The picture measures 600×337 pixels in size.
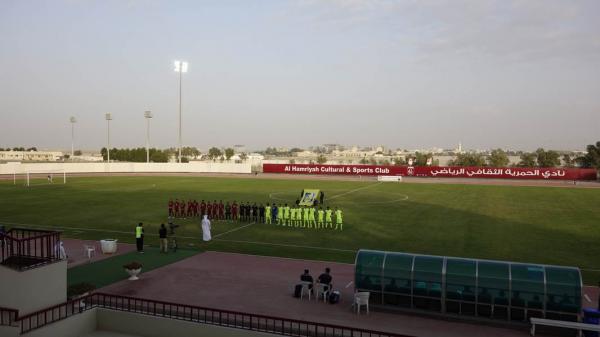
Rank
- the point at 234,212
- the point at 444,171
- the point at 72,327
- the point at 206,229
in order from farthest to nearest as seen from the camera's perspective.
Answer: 1. the point at 444,171
2. the point at 234,212
3. the point at 206,229
4. the point at 72,327

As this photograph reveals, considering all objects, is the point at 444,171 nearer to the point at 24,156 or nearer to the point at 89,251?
the point at 89,251

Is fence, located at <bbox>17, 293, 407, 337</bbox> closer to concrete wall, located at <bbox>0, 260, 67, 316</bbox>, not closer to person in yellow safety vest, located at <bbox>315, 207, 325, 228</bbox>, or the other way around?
concrete wall, located at <bbox>0, 260, 67, 316</bbox>

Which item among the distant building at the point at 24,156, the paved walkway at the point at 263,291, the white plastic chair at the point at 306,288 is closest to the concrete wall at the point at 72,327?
the paved walkway at the point at 263,291

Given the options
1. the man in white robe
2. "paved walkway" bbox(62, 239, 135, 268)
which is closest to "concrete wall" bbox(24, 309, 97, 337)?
"paved walkway" bbox(62, 239, 135, 268)

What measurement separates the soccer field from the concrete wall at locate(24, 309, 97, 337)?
392 inches

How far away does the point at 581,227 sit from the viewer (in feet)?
96.8

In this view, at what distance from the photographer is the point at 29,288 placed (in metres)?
12.2

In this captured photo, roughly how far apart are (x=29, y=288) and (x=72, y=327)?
1.46 metres

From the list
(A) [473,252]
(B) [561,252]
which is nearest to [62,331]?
(A) [473,252]

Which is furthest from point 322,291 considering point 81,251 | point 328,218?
point 328,218

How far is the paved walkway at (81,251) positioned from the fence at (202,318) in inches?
266

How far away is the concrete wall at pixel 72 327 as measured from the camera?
38.1 ft

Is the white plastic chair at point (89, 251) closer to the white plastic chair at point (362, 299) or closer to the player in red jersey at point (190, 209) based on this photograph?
the player in red jersey at point (190, 209)

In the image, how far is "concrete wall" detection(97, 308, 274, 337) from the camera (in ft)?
39.5
